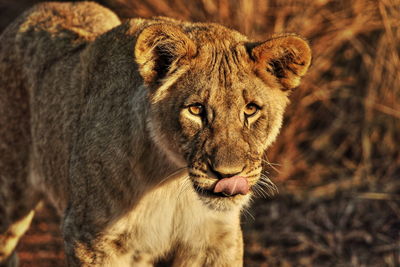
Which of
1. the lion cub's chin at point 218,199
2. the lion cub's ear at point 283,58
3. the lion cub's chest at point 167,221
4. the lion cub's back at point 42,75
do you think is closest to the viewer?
the lion cub's chin at point 218,199

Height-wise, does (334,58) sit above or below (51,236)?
above

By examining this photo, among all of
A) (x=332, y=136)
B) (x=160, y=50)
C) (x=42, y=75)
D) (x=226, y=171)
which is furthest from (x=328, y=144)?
(x=226, y=171)

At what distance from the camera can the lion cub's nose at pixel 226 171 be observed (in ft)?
9.96

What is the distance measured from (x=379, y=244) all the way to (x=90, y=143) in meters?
2.84

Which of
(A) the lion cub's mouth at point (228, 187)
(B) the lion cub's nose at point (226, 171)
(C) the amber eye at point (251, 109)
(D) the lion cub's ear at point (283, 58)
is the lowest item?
(A) the lion cub's mouth at point (228, 187)

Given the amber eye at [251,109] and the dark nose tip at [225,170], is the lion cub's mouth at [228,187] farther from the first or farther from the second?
the amber eye at [251,109]

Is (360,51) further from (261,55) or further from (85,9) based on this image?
(261,55)

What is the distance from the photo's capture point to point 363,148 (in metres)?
6.73

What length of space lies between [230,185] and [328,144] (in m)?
4.02

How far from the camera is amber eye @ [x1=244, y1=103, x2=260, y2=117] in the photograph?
10.7 ft

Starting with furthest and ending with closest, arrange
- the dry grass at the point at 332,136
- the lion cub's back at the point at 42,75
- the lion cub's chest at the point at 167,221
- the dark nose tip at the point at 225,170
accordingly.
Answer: the dry grass at the point at 332,136, the lion cub's back at the point at 42,75, the lion cub's chest at the point at 167,221, the dark nose tip at the point at 225,170

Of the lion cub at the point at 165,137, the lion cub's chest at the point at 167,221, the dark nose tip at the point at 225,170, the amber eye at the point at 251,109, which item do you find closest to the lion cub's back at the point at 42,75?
the lion cub at the point at 165,137

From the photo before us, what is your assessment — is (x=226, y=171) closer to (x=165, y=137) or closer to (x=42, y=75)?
(x=165, y=137)

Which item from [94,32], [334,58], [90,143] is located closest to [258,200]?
[334,58]
